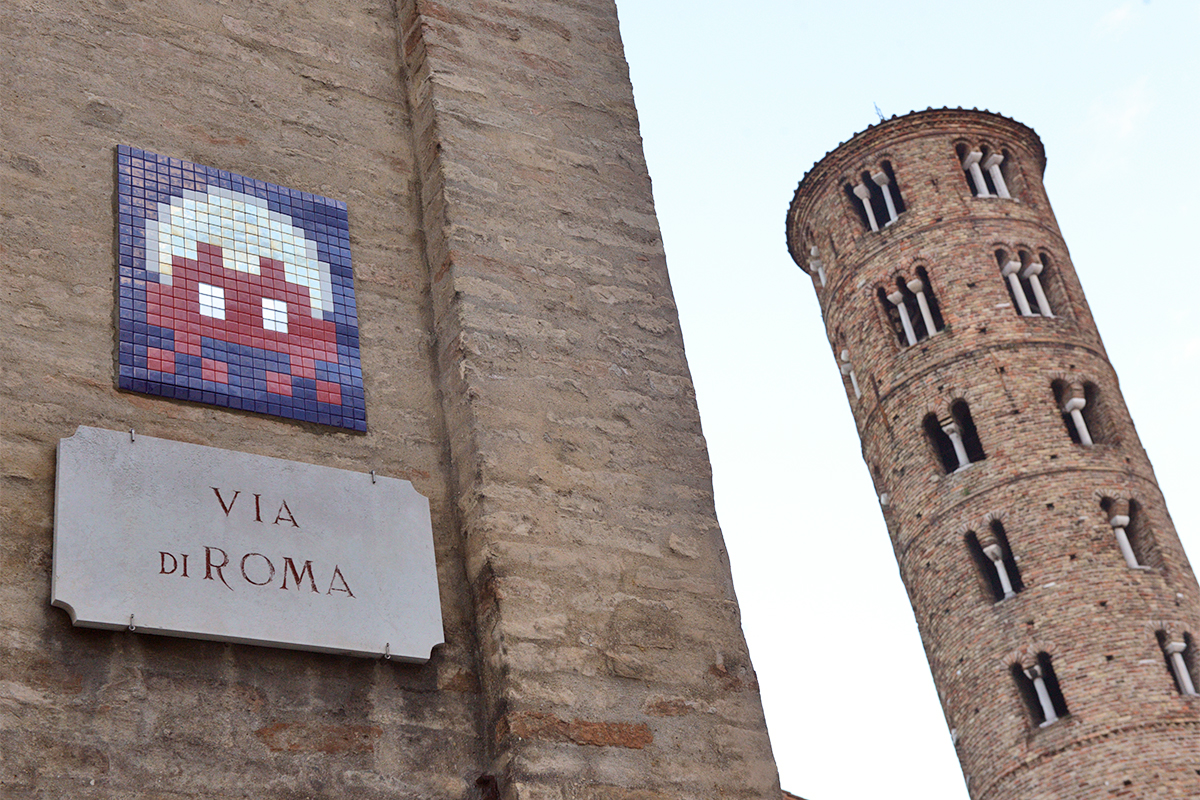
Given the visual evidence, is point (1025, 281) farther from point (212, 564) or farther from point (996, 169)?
point (212, 564)

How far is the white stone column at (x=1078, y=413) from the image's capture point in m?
23.6

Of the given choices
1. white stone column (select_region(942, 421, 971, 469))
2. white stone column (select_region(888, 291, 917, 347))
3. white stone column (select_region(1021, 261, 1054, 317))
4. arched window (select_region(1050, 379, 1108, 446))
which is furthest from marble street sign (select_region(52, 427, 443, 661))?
white stone column (select_region(1021, 261, 1054, 317))

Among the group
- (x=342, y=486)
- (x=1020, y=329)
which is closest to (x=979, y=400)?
(x=1020, y=329)

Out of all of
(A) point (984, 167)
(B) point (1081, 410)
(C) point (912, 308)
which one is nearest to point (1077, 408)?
(B) point (1081, 410)

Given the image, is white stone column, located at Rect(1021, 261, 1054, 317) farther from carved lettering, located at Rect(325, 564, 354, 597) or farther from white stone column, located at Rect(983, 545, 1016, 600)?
carved lettering, located at Rect(325, 564, 354, 597)

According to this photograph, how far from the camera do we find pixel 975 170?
2648 cm

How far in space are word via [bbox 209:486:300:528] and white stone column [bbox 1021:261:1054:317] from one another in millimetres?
22873

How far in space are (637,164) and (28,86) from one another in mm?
2112

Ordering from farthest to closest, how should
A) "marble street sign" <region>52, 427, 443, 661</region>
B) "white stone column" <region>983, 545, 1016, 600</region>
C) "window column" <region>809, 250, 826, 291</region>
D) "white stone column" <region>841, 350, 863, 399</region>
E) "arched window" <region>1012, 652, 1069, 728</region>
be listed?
"window column" <region>809, 250, 826, 291</region> < "white stone column" <region>841, 350, 863, 399</region> < "white stone column" <region>983, 545, 1016, 600</region> < "arched window" <region>1012, 652, 1069, 728</region> < "marble street sign" <region>52, 427, 443, 661</region>

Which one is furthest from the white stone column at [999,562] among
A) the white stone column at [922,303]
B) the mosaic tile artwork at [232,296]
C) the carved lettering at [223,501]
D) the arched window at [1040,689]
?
the carved lettering at [223,501]

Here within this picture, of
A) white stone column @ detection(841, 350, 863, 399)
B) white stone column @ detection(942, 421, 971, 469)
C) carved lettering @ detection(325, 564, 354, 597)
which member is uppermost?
white stone column @ detection(841, 350, 863, 399)

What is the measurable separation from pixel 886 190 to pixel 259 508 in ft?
78.8

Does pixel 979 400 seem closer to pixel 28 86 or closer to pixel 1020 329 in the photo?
pixel 1020 329

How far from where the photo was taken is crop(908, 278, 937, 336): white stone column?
25.1 m
